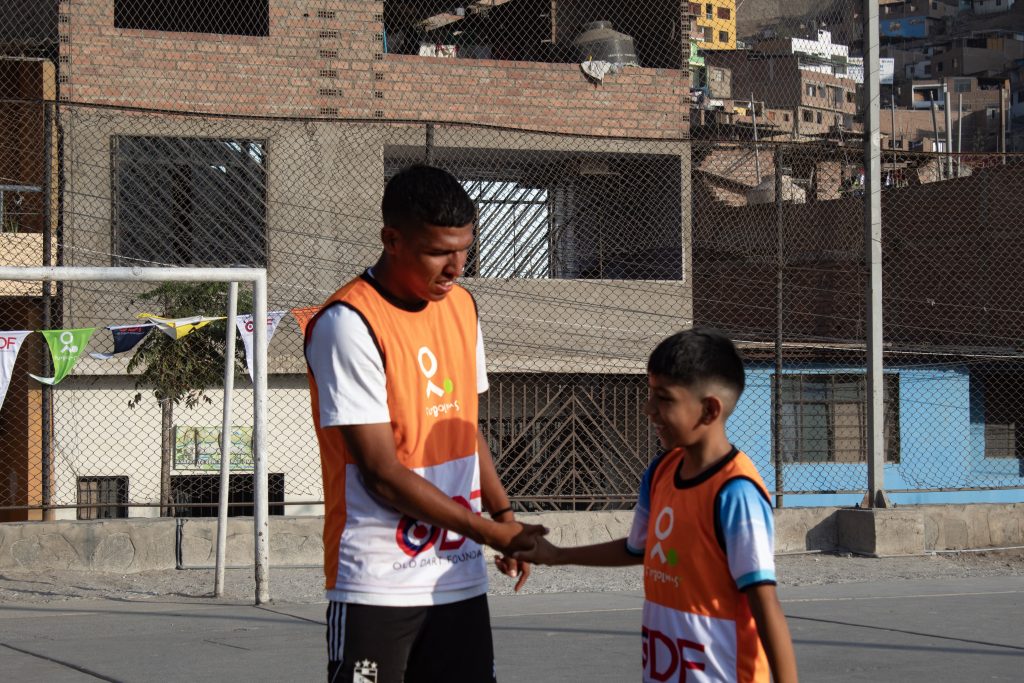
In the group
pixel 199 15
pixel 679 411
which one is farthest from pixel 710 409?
pixel 199 15

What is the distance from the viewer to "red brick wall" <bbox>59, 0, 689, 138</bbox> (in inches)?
698

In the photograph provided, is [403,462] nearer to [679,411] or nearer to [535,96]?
[679,411]

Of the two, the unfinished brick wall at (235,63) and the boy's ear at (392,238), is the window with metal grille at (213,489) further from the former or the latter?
the boy's ear at (392,238)

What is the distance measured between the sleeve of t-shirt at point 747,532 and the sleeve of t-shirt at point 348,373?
33.1 inches

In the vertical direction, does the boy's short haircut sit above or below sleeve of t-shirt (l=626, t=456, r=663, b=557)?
above

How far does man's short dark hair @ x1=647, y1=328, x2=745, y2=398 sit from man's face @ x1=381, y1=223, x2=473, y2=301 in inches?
22.4

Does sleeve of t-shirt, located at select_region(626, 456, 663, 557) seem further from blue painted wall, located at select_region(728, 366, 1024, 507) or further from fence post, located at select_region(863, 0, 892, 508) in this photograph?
blue painted wall, located at select_region(728, 366, 1024, 507)

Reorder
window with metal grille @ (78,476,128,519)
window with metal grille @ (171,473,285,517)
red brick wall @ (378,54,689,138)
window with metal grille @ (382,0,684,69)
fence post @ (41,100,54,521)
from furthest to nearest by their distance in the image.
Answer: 1. window with metal grille @ (382,0,684,69)
2. red brick wall @ (378,54,689,138)
3. window with metal grille @ (171,473,285,517)
4. window with metal grille @ (78,476,128,519)
5. fence post @ (41,100,54,521)

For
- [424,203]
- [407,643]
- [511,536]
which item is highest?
[424,203]

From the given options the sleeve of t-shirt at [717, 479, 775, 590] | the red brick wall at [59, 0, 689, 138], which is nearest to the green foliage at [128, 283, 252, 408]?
the red brick wall at [59, 0, 689, 138]

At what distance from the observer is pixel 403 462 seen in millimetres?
3229

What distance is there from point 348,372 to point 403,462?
0.86 ft

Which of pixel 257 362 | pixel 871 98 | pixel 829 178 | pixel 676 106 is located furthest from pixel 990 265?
pixel 257 362

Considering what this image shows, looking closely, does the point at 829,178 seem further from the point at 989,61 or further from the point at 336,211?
the point at 989,61
